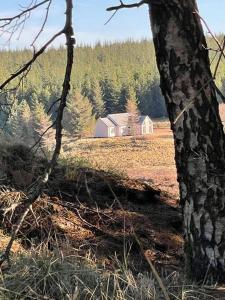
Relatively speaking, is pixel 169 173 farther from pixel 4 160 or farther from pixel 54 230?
pixel 54 230

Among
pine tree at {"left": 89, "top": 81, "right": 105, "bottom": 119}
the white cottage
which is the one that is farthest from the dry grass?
pine tree at {"left": 89, "top": 81, "right": 105, "bottom": 119}

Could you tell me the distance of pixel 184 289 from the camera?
328cm

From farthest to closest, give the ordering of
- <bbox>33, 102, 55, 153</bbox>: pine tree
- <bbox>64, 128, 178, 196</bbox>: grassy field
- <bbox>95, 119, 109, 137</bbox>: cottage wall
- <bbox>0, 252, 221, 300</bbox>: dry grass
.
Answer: <bbox>95, 119, 109, 137</bbox>: cottage wall
<bbox>64, 128, 178, 196</bbox>: grassy field
<bbox>33, 102, 55, 153</bbox>: pine tree
<bbox>0, 252, 221, 300</bbox>: dry grass

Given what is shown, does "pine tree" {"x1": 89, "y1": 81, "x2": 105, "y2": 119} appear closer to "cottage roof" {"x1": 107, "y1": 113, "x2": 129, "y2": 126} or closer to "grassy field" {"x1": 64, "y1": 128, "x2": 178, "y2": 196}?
"cottage roof" {"x1": 107, "y1": 113, "x2": 129, "y2": 126}

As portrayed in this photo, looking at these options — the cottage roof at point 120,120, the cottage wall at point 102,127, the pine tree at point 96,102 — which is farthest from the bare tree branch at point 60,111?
the pine tree at point 96,102

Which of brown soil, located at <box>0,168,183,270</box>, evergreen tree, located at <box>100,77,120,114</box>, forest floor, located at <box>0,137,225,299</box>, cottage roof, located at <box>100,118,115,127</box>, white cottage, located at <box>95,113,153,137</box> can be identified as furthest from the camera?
evergreen tree, located at <box>100,77,120,114</box>

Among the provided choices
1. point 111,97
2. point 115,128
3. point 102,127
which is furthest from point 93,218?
point 111,97

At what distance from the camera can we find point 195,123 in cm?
373

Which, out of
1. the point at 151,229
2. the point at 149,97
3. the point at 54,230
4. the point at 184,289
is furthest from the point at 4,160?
the point at 149,97

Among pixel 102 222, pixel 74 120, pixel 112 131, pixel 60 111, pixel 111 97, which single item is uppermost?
pixel 111 97

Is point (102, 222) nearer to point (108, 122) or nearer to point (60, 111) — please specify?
point (60, 111)

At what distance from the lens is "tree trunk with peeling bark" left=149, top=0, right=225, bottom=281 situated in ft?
12.1

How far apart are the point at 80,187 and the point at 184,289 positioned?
10.8ft

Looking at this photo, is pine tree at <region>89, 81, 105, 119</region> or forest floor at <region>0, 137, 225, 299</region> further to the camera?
pine tree at <region>89, 81, 105, 119</region>
